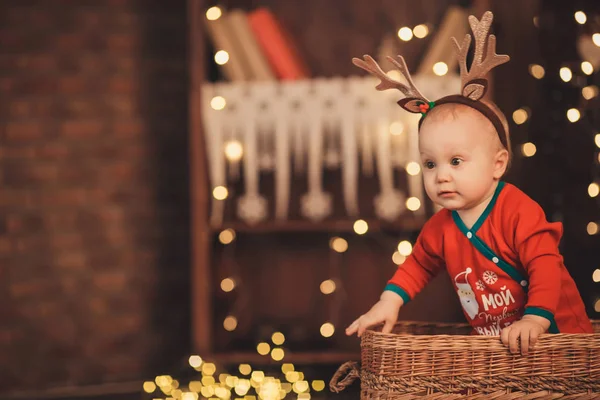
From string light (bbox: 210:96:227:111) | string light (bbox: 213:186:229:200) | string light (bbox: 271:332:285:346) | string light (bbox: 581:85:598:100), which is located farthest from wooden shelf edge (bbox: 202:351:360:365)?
string light (bbox: 581:85:598:100)

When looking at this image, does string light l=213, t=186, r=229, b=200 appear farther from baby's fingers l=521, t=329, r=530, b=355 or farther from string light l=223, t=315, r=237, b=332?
baby's fingers l=521, t=329, r=530, b=355

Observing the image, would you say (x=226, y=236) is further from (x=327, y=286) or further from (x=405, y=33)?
(x=405, y=33)

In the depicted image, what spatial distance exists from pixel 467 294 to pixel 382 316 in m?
0.18

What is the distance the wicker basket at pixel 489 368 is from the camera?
108cm

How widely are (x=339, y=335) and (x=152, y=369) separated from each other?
711mm

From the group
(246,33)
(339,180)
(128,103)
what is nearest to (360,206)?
(339,180)

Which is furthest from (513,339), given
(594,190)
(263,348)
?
(263,348)

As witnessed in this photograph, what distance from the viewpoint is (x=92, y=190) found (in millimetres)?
2523

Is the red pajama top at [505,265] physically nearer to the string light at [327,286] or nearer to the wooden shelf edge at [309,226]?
the wooden shelf edge at [309,226]

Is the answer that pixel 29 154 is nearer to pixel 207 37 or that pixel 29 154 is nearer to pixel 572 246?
pixel 207 37

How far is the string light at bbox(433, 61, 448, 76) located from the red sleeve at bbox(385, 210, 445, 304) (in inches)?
40.0

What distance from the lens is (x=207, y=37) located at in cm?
243

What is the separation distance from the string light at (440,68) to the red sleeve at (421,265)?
3.33 ft

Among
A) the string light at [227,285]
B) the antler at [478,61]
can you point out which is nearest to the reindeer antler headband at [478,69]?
the antler at [478,61]
